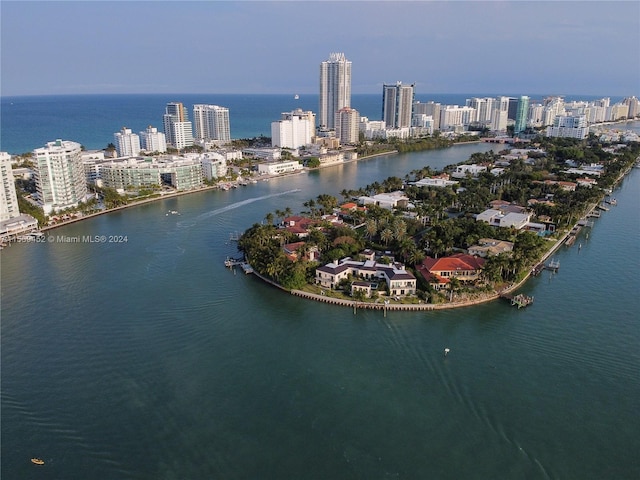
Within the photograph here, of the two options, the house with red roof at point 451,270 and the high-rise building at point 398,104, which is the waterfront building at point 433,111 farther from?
the house with red roof at point 451,270

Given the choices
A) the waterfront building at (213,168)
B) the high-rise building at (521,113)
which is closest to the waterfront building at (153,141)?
the waterfront building at (213,168)

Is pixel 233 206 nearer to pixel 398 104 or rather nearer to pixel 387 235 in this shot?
pixel 387 235

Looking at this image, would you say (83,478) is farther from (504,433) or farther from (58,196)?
(58,196)

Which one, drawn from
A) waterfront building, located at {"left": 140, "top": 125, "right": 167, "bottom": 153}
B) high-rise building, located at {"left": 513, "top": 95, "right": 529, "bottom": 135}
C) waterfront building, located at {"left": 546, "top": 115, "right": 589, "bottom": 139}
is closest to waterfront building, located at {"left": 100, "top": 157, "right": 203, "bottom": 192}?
waterfront building, located at {"left": 140, "top": 125, "right": 167, "bottom": 153}

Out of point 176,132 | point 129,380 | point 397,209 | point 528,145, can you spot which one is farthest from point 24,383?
point 528,145

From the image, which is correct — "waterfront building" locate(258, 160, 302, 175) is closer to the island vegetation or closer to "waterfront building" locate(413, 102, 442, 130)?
the island vegetation
